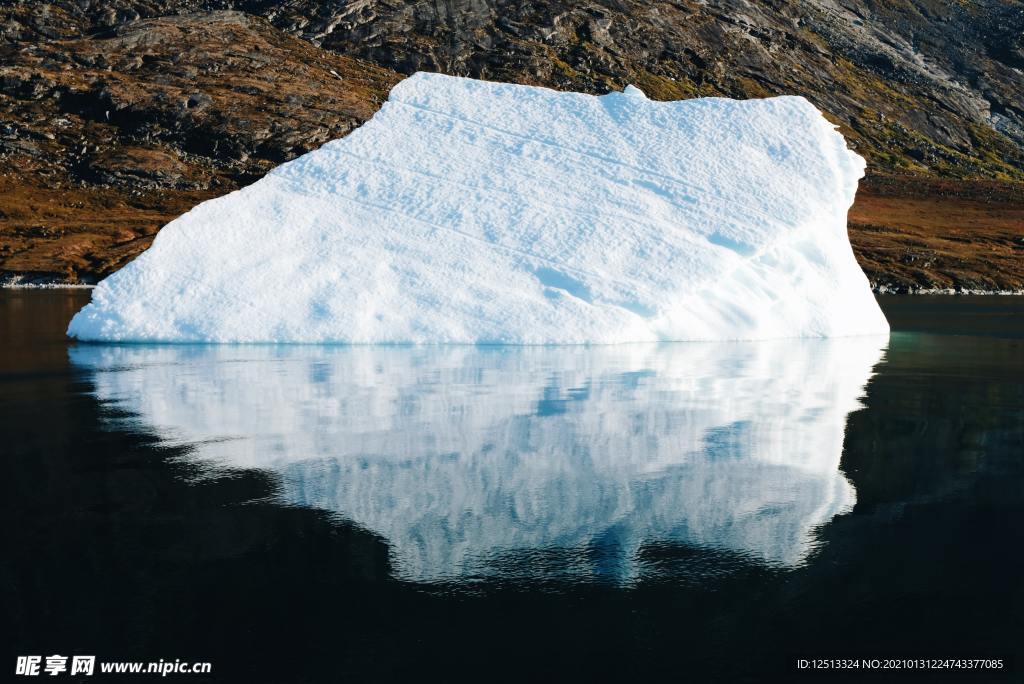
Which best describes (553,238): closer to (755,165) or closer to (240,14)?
(755,165)

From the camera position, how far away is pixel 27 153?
3905 inches

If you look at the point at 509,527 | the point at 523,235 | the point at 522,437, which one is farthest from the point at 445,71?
the point at 509,527

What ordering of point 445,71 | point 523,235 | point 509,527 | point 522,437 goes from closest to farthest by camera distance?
Result: 1. point 509,527
2. point 522,437
3. point 523,235
4. point 445,71

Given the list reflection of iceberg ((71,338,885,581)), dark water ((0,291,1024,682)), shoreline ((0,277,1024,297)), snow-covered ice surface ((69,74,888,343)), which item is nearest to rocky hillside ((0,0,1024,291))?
shoreline ((0,277,1024,297))

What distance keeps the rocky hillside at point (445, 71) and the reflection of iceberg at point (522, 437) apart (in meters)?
56.3

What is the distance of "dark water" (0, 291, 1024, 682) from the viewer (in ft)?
21.0

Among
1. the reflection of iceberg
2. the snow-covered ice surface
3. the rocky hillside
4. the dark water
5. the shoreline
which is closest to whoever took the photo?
the dark water

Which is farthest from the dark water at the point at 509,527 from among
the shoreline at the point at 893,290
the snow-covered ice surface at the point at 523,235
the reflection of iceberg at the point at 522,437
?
the shoreline at the point at 893,290

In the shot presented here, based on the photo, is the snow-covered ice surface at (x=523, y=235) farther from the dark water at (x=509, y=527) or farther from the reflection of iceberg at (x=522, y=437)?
the dark water at (x=509, y=527)

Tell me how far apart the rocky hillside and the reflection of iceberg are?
185 ft

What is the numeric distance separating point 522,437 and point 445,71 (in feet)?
405

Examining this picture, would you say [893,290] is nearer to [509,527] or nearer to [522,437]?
[522,437]

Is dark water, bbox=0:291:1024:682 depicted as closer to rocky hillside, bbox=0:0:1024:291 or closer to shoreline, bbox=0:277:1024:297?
shoreline, bbox=0:277:1024:297

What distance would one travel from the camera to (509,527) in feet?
28.5
